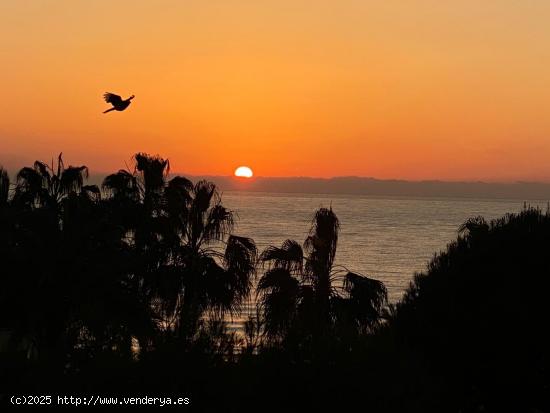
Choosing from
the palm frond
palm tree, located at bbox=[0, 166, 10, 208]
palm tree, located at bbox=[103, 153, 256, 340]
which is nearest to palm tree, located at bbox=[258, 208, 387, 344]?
the palm frond

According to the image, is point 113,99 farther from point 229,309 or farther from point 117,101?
point 229,309

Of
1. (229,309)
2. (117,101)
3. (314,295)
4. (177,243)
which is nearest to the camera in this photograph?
(117,101)

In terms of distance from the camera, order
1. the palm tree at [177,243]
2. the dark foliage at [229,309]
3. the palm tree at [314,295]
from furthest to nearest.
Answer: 1. the palm tree at [177,243]
2. the palm tree at [314,295]
3. the dark foliage at [229,309]

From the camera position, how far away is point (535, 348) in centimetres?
2283

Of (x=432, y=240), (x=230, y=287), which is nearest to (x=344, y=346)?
(x=230, y=287)

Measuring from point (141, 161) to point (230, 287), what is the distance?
725cm

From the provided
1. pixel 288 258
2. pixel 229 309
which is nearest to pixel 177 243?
pixel 229 309

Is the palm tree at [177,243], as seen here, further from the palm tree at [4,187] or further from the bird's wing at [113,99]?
the bird's wing at [113,99]

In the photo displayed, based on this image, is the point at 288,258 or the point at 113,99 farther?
the point at 288,258

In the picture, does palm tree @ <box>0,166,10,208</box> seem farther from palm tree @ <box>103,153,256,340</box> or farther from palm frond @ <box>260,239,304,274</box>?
palm frond @ <box>260,239,304,274</box>

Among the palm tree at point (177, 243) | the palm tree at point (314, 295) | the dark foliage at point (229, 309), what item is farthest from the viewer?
the palm tree at point (177, 243)

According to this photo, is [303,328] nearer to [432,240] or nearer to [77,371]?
[77,371]

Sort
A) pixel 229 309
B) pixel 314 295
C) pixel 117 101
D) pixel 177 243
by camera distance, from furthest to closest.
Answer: pixel 177 243, pixel 229 309, pixel 314 295, pixel 117 101

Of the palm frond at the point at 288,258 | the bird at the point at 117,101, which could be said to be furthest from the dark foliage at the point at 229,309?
the bird at the point at 117,101
